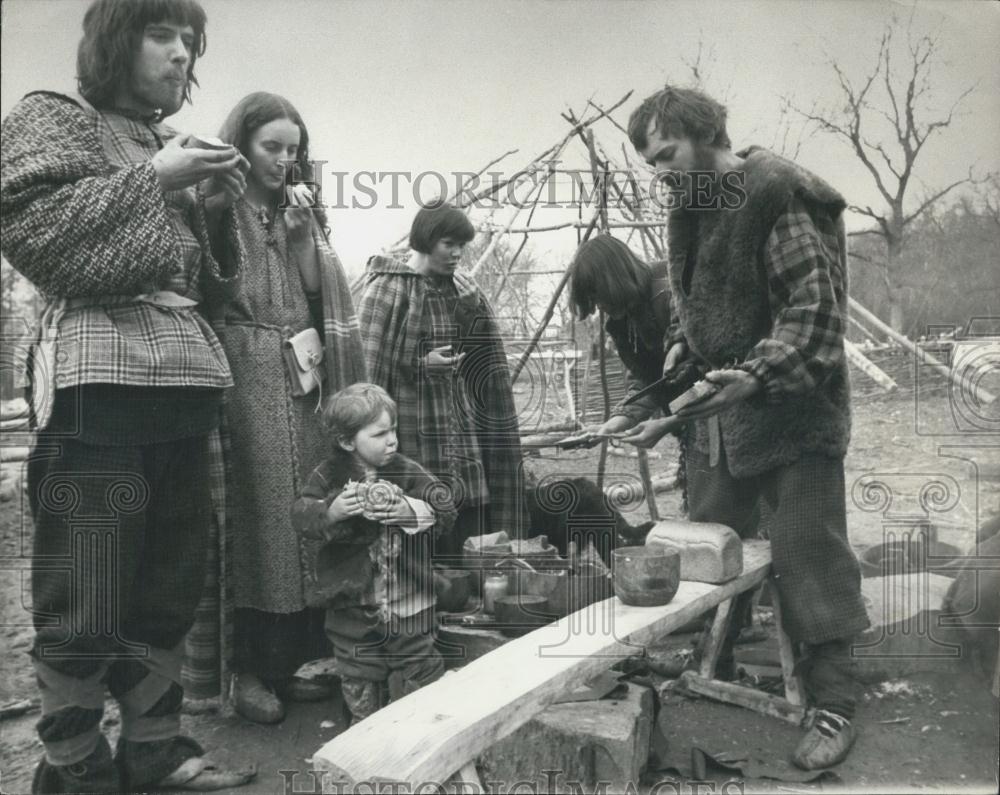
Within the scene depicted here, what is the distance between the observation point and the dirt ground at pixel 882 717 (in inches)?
82.4

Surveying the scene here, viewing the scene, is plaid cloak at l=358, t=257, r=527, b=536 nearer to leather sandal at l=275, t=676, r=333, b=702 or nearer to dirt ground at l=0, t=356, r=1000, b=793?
leather sandal at l=275, t=676, r=333, b=702

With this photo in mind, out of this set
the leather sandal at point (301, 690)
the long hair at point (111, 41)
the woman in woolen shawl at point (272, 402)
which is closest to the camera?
the long hair at point (111, 41)

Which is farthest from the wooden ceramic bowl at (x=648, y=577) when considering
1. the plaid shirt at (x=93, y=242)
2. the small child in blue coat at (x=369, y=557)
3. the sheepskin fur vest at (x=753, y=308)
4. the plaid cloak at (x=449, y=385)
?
the plaid cloak at (x=449, y=385)

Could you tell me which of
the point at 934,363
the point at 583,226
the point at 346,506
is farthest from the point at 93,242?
the point at 583,226

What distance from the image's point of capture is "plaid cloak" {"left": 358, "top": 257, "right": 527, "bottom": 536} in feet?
10.7

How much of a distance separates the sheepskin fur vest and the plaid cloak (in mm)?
1108

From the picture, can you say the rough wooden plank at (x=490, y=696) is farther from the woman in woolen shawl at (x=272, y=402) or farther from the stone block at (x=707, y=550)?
the woman in woolen shawl at (x=272, y=402)

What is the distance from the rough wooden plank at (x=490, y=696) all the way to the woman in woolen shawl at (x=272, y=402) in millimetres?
785

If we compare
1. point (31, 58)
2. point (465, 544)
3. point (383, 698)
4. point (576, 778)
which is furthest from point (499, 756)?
point (31, 58)

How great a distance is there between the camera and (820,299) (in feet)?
7.20

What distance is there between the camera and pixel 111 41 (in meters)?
1.98

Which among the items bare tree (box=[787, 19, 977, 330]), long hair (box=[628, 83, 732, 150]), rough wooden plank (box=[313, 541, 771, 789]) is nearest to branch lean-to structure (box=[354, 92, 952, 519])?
bare tree (box=[787, 19, 977, 330])

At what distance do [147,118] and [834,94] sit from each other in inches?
73.0

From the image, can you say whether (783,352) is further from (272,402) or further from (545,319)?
(545,319)
